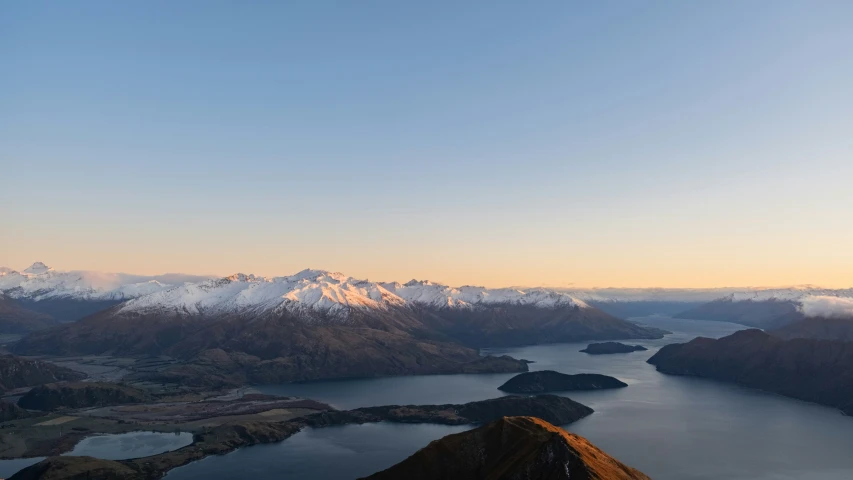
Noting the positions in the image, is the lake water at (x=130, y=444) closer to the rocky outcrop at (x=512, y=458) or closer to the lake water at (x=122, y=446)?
the lake water at (x=122, y=446)

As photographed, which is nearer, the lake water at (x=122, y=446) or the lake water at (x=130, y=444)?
the lake water at (x=122, y=446)

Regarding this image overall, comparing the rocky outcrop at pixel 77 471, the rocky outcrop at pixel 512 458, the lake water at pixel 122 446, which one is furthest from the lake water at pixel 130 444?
the rocky outcrop at pixel 512 458

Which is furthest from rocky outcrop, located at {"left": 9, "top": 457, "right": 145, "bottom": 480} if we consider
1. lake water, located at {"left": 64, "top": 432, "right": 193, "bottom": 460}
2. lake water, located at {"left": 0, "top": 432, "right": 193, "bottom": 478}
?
lake water, located at {"left": 64, "top": 432, "right": 193, "bottom": 460}

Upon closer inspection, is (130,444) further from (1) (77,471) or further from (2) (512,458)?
(2) (512,458)

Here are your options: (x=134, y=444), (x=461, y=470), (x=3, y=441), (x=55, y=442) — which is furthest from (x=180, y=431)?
(x=461, y=470)

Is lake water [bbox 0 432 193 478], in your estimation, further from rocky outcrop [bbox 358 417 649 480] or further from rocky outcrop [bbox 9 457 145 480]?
rocky outcrop [bbox 358 417 649 480]
